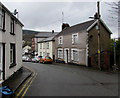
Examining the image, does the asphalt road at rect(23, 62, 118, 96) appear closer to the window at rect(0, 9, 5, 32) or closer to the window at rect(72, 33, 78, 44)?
the window at rect(0, 9, 5, 32)

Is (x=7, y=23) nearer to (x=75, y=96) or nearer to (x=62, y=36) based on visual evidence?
(x=75, y=96)

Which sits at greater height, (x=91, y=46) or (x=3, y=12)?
(x=3, y=12)

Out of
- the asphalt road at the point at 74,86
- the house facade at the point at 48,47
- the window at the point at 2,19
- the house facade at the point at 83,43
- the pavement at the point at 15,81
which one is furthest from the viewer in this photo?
the house facade at the point at 48,47

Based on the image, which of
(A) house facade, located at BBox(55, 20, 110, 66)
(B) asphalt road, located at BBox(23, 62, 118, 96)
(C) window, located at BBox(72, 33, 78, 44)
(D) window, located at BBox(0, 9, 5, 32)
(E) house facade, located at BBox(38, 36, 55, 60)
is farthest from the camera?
(E) house facade, located at BBox(38, 36, 55, 60)

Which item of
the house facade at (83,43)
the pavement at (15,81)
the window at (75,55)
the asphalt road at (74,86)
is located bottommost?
the asphalt road at (74,86)

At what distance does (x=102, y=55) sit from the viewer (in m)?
21.6

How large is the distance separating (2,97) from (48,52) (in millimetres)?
35740

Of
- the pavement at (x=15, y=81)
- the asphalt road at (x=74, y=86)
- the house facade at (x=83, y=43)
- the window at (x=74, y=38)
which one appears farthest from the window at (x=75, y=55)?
the pavement at (x=15, y=81)

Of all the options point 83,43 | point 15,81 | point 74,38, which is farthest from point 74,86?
point 74,38

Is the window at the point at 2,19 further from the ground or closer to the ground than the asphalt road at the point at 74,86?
further from the ground

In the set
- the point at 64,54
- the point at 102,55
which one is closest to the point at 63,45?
the point at 64,54

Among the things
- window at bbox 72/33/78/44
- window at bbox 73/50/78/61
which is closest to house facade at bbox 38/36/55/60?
window at bbox 72/33/78/44

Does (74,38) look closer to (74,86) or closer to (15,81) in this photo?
(15,81)

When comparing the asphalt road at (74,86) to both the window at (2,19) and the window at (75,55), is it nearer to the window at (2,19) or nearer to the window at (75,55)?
the window at (2,19)
